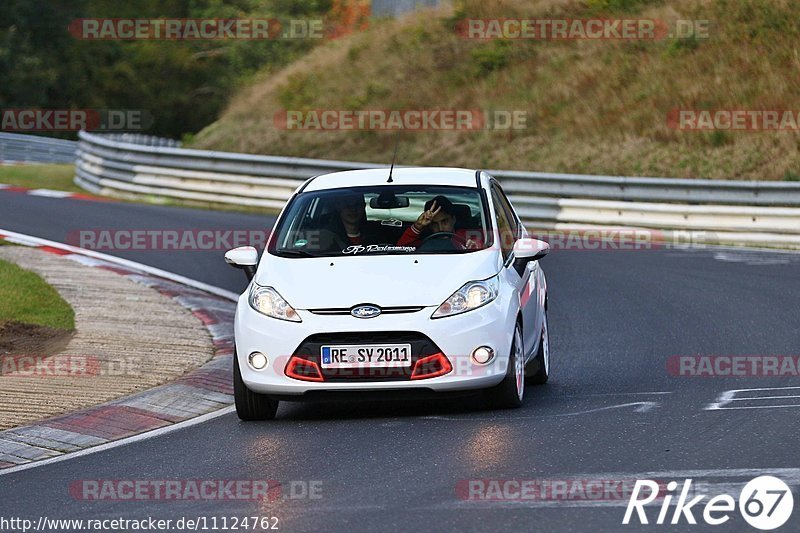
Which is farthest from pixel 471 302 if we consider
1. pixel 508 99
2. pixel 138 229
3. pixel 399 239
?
pixel 508 99

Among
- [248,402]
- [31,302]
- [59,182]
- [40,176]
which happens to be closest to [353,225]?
[248,402]

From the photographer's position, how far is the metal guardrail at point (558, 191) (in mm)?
21516

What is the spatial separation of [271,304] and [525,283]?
1.94 m

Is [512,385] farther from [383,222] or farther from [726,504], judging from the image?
[726,504]

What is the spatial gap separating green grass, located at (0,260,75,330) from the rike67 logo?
25.1 feet

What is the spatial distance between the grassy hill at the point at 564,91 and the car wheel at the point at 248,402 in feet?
56.8

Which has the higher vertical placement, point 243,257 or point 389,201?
point 389,201

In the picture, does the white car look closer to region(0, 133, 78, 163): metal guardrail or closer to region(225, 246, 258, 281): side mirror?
region(225, 246, 258, 281): side mirror

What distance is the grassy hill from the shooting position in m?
27.8

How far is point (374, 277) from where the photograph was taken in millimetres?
9438

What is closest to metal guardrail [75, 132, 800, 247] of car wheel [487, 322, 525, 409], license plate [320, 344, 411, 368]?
car wheel [487, 322, 525, 409]

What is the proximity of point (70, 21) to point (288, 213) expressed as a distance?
57.2 meters

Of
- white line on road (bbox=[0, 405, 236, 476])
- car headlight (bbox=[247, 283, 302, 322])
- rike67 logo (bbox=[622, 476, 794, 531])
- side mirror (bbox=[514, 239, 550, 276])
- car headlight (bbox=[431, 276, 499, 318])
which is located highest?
side mirror (bbox=[514, 239, 550, 276])

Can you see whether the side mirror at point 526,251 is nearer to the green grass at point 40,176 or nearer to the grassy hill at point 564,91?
the grassy hill at point 564,91
